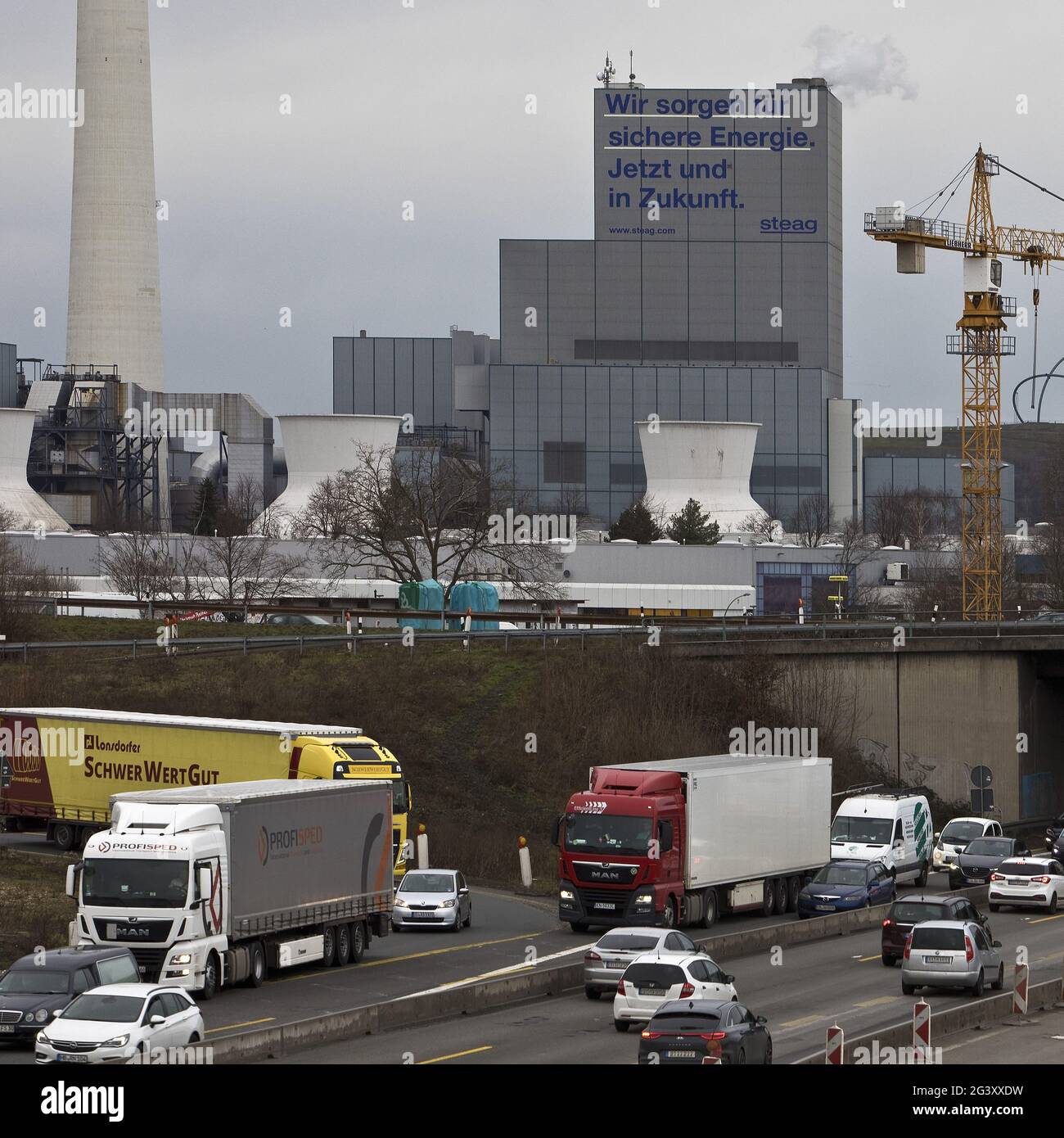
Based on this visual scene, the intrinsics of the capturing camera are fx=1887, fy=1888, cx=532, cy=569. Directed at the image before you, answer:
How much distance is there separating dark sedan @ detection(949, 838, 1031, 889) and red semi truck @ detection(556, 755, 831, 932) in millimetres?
8273

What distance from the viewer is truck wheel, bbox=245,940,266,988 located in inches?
1156

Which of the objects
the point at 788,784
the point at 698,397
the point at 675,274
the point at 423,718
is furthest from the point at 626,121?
the point at 788,784

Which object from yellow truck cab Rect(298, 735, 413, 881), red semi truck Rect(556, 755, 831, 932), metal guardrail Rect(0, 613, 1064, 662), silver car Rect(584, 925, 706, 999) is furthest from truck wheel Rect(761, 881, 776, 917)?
metal guardrail Rect(0, 613, 1064, 662)

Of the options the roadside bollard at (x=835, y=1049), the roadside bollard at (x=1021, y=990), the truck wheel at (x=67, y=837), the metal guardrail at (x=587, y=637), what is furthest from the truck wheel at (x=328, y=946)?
the metal guardrail at (x=587, y=637)

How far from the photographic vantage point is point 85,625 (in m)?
72.4

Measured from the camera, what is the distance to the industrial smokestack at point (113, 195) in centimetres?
13412

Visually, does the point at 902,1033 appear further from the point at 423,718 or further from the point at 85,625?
the point at 85,625

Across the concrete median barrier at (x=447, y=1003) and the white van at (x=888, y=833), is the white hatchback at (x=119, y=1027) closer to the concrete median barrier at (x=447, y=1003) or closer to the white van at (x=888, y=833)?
the concrete median barrier at (x=447, y=1003)

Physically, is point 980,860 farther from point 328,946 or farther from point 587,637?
point 328,946

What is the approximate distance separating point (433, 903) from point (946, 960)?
12.0 meters

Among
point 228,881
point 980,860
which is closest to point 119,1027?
point 228,881

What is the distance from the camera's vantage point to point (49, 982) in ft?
77.9

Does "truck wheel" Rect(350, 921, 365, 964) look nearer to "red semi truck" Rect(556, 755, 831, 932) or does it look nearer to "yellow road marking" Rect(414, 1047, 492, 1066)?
"red semi truck" Rect(556, 755, 831, 932)

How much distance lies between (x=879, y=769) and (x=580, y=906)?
28448 millimetres
